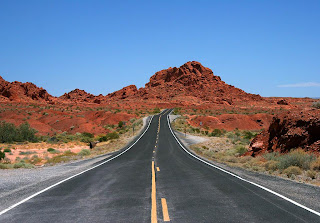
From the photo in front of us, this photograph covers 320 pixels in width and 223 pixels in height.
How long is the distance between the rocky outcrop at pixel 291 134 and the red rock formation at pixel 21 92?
351 feet

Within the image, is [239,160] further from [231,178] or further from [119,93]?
[119,93]

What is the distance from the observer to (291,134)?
1788 centimetres

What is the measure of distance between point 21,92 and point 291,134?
117014 millimetres

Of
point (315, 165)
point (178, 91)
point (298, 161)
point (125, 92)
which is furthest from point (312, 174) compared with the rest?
point (125, 92)

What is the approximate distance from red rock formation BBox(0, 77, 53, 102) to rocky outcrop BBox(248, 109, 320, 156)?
107 metres

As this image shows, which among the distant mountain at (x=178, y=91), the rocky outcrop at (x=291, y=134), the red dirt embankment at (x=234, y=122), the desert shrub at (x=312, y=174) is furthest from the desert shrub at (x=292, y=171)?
the distant mountain at (x=178, y=91)

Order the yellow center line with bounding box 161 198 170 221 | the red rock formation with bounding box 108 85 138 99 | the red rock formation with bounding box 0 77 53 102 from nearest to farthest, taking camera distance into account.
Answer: the yellow center line with bounding box 161 198 170 221
the red rock formation with bounding box 0 77 53 102
the red rock formation with bounding box 108 85 138 99

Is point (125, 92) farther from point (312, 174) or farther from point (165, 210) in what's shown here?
point (165, 210)

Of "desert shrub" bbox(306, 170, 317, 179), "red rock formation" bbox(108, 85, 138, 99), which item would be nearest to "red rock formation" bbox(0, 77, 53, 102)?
"red rock formation" bbox(108, 85, 138, 99)

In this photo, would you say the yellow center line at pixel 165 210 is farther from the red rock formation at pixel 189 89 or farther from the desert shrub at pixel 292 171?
the red rock formation at pixel 189 89

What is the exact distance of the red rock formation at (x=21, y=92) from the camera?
110m

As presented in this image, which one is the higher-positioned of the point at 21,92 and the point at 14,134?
the point at 21,92

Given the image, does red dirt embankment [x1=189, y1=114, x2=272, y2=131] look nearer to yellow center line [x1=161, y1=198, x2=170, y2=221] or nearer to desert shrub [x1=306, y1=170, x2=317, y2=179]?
desert shrub [x1=306, y1=170, x2=317, y2=179]

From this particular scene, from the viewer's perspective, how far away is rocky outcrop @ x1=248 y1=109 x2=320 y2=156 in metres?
16.5
